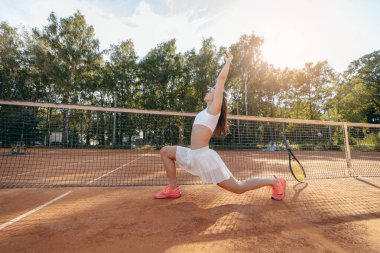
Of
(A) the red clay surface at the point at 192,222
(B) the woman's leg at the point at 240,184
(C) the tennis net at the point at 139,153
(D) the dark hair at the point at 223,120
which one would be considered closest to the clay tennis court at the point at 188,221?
(A) the red clay surface at the point at 192,222

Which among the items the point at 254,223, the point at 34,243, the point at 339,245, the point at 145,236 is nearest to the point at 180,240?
the point at 145,236

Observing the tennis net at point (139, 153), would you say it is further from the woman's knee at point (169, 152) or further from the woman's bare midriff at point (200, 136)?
the woman's bare midriff at point (200, 136)

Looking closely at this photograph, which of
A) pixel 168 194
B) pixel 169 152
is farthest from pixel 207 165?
pixel 168 194

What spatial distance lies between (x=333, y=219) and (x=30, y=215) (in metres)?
4.81

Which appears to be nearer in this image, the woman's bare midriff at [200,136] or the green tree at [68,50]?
the woman's bare midriff at [200,136]

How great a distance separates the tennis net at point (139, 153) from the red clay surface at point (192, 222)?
75.8 inches

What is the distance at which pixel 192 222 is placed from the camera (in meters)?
3.33

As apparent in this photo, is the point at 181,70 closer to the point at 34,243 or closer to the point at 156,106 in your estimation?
the point at 156,106

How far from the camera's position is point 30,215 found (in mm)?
3609

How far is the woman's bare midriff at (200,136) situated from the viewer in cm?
385

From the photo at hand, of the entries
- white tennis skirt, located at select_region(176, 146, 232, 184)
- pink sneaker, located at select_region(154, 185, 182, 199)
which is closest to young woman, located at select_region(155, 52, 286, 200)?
white tennis skirt, located at select_region(176, 146, 232, 184)

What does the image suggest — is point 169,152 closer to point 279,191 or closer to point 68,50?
point 279,191

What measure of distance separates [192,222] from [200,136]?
137cm

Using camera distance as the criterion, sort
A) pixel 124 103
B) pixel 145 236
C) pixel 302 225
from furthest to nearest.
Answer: pixel 124 103
pixel 302 225
pixel 145 236
